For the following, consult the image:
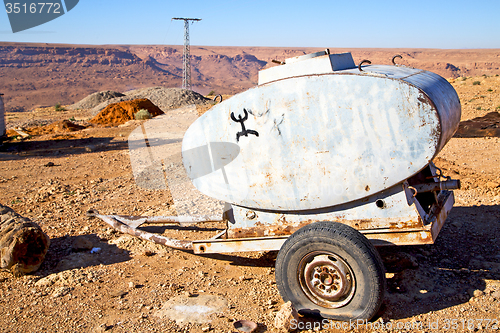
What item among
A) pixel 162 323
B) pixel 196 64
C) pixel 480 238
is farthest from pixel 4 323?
pixel 196 64

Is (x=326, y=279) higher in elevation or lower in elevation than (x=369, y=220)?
lower

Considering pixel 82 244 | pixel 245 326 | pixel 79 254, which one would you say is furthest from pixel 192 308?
pixel 82 244

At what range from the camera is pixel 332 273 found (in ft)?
9.56

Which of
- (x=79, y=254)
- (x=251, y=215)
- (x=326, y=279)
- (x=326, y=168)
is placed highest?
(x=326, y=168)

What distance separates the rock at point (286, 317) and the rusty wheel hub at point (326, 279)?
18 centimetres

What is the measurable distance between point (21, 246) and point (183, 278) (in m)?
1.84

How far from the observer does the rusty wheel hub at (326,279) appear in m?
2.87

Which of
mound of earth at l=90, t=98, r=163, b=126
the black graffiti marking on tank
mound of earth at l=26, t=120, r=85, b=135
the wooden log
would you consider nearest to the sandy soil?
the wooden log

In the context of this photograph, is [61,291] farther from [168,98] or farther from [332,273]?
[168,98]

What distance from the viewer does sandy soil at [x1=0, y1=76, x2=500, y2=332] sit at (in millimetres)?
3174

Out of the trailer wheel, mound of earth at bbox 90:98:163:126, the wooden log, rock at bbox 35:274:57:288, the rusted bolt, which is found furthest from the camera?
mound of earth at bbox 90:98:163:126

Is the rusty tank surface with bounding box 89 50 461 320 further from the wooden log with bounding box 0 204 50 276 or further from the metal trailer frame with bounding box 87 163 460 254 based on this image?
the wooden log with bounding box 0 204 50 276

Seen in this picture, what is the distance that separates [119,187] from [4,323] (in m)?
4.46

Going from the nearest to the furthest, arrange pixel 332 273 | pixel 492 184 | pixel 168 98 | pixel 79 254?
pixel 332 273
pixel 79 254
pixel 492 184
pixel 168 98
